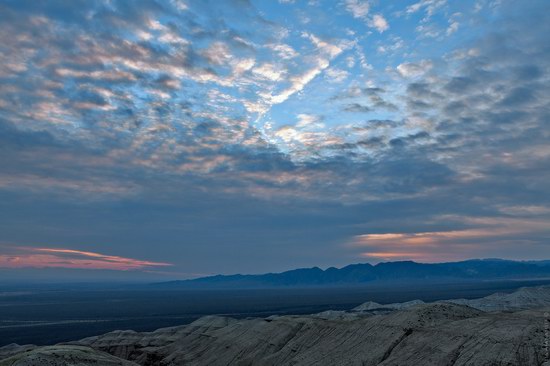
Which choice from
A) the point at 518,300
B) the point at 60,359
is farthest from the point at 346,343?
the point at 518,300

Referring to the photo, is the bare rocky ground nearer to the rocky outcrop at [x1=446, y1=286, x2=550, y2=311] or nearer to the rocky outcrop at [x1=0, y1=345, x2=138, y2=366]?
the rocky outcrop at [x1=0, y1=345, x2=138, y2=366]

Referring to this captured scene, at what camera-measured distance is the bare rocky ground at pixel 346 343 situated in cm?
4481

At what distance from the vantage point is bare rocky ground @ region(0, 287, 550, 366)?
Result: 44.8 m

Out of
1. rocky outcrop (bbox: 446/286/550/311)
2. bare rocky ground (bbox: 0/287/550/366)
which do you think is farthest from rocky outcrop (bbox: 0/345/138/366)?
rocky outcrop (bbox: 446/286/550/311)

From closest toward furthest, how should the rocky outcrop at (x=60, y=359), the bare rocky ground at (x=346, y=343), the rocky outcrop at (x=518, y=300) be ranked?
the rocky outcrop at (x=60, y=359), the bare rocky ground at (x=346, y=343), the rocky outcrop at (x=518, y=300)

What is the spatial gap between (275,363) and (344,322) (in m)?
11.8

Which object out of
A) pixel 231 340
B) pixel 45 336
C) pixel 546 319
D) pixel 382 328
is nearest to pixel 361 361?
pixel 382 328

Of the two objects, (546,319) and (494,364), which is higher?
(546,319)

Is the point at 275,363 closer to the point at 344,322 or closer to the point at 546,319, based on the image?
the point at 344,322

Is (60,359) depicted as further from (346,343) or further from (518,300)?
(518,300)

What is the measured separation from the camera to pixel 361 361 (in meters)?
56.1

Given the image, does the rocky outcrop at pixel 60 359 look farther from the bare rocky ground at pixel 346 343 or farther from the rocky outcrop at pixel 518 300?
the rocky outcrop at pixel 518 300

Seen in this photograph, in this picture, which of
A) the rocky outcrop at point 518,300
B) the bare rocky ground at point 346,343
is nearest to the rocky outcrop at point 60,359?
the bare rocky ground at point 346,343

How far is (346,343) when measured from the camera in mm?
62219
